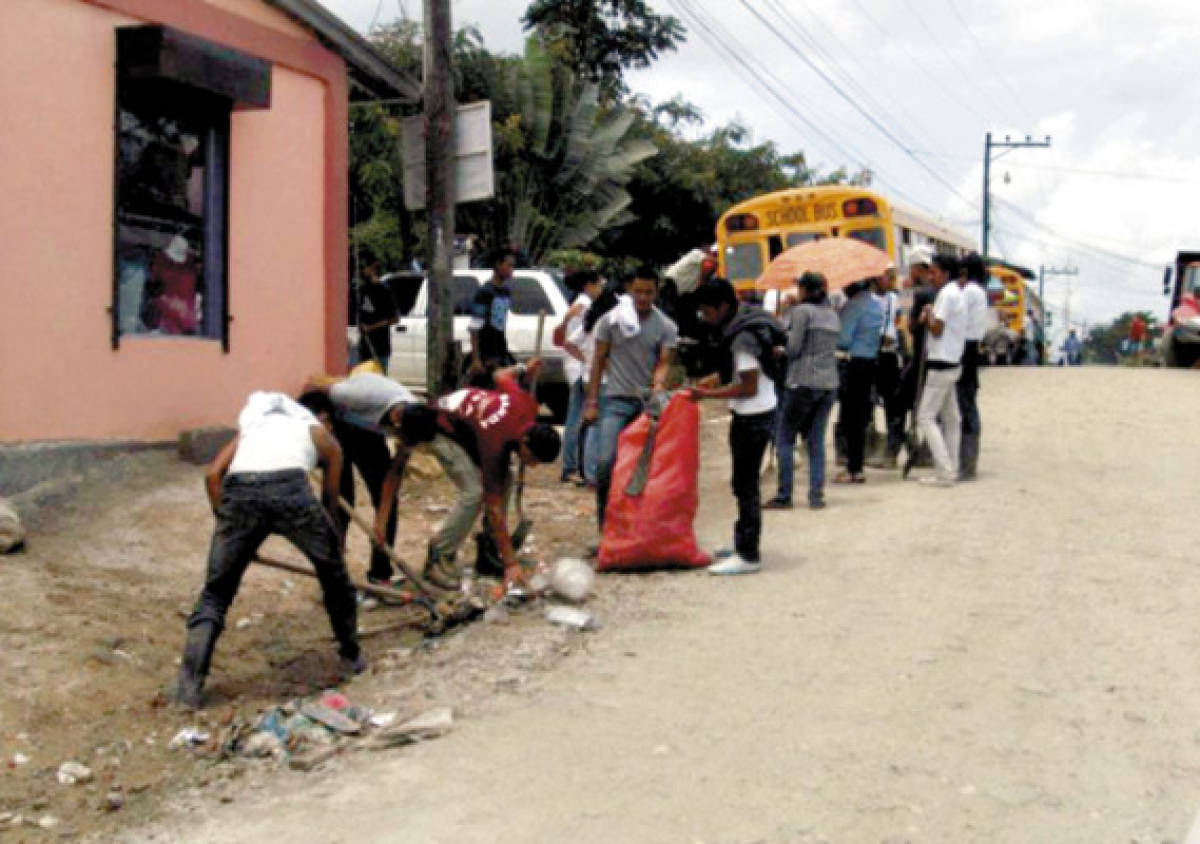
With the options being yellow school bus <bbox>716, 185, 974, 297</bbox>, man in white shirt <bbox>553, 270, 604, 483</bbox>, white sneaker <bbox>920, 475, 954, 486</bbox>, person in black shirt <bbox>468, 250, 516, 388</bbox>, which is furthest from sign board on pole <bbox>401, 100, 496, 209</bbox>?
yellow school bus <bbox>716, 185, 974, 297</bbox>

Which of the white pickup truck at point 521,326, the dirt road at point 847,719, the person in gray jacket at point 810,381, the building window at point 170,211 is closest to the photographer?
the dirt road at point 847,719

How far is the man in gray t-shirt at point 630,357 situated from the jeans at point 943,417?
A: 2879 millimetres

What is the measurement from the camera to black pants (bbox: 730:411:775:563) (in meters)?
7.69

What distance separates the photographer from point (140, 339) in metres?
9.26

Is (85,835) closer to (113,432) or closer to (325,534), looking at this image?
(325,534)

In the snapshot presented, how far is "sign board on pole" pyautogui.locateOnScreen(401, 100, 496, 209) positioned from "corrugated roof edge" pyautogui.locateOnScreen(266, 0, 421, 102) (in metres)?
1.31

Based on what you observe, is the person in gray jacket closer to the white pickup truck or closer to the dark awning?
the dark awning

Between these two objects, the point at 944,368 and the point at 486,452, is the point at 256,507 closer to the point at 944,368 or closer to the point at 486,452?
the point at 486,452

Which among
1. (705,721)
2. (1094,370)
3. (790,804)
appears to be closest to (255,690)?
(705,721)

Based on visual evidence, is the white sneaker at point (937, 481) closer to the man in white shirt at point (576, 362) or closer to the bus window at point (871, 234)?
the man in white shirt at point (576, 362)

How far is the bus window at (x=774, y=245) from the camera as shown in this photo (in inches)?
720

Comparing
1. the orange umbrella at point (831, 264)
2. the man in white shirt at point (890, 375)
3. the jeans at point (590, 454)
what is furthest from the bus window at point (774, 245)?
the jeans at point (590, 454)

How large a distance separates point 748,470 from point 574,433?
3524 millimetres

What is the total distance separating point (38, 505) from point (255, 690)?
2527 millimetres
